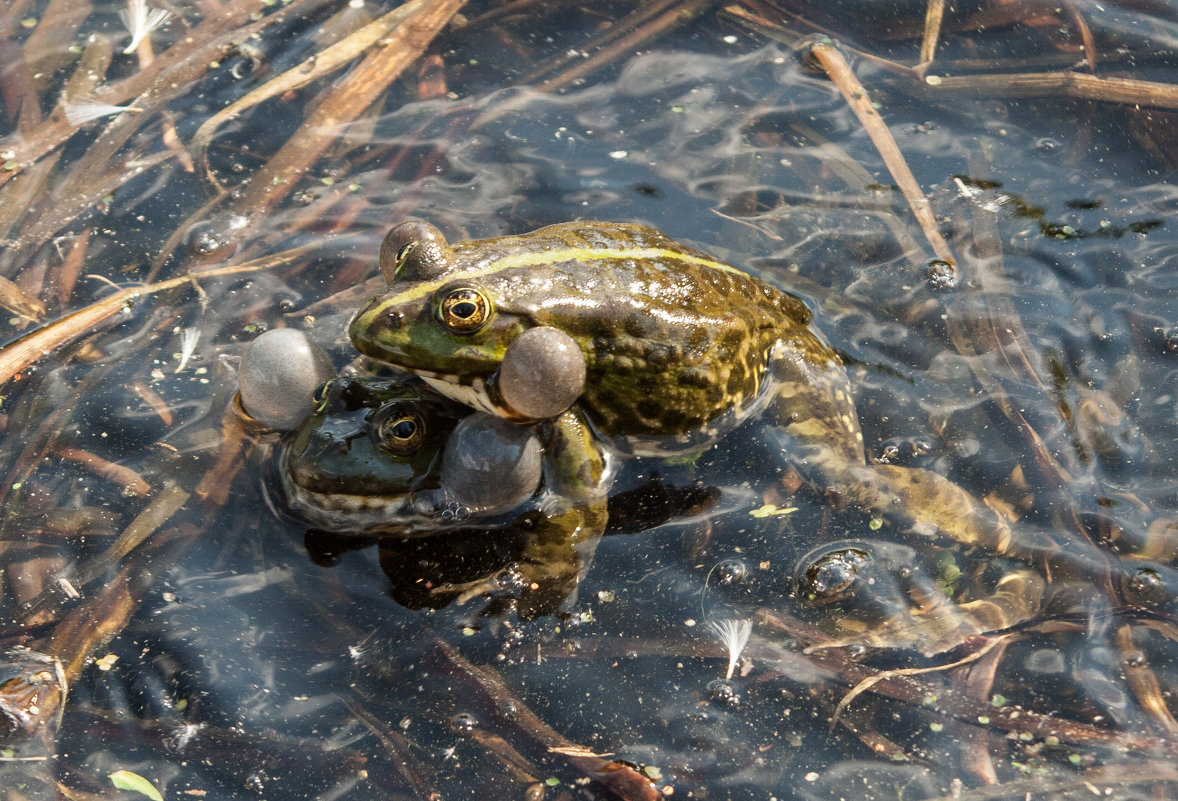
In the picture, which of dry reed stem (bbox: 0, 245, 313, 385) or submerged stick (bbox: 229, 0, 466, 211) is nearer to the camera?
dry reed stem (bbox: 0, 245, 313, 385)

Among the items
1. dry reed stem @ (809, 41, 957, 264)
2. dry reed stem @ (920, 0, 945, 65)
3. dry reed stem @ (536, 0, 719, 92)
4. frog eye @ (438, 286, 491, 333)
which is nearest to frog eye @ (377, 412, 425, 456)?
frog eye @ (438, 286, 491, 333)

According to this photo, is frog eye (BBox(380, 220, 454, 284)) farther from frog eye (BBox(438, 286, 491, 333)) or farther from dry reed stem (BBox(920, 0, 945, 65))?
dry reed stem (BBox(920, 0, 945, 65))

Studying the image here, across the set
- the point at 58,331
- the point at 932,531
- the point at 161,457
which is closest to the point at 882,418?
the point at 932,531

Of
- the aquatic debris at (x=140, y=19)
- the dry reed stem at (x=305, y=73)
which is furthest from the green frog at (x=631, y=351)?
the aquatic debris at (x=140, y=19)

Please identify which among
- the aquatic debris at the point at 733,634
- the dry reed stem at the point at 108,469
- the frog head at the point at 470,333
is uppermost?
the frog head at the point at 470,333

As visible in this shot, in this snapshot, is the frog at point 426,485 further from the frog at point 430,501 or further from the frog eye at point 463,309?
the frog eye at point 463,309

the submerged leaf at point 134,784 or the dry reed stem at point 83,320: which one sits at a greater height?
the dry reed stem at point 83,320
